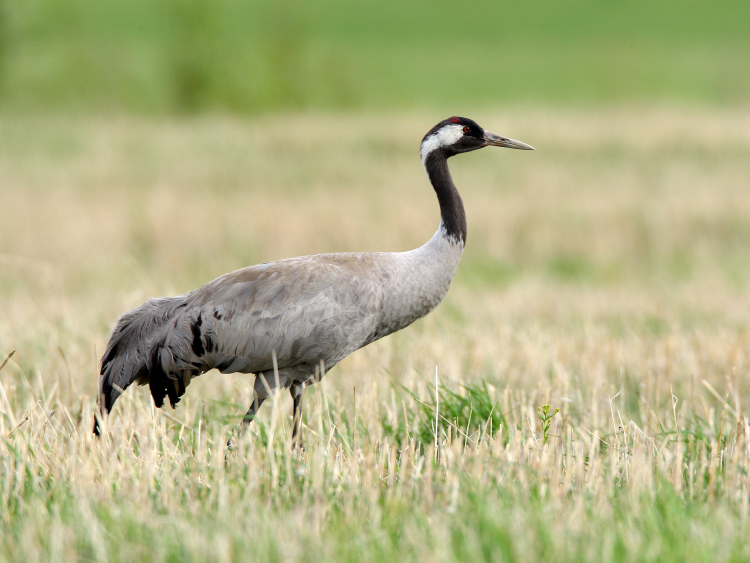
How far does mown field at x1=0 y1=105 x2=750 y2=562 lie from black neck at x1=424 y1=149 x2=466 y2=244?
0.90 m

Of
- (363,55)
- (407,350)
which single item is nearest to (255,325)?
(407,350)

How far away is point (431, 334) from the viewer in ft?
23.5

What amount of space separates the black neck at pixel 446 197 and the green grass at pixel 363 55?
61.9ft

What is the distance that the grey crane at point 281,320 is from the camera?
436cm

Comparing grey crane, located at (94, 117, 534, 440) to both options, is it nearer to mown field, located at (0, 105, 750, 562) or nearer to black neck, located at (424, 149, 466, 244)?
black neck, located at (424, 149, 466, 244)

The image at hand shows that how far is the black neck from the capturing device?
187 inches

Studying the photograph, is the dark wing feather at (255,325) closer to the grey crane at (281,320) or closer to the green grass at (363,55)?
the grey crane at (281,320)

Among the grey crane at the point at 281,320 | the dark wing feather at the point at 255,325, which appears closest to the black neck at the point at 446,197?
the grey crane at the point at 281,320

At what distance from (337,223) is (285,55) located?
20.3 metres

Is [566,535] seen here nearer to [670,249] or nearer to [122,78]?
[670,249]

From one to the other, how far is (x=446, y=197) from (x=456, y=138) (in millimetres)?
392

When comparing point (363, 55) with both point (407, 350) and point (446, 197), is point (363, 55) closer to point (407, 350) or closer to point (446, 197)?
point (407, 350)

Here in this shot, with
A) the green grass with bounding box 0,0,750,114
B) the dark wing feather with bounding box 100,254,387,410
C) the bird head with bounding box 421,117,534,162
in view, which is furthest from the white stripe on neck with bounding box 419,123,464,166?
the green grass with bounding box 0,0,750,114

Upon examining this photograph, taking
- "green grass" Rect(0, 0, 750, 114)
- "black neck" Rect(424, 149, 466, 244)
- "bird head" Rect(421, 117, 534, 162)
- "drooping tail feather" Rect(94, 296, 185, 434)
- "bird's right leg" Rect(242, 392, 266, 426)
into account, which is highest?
"green grass" Rect(0, 0, 750, 114)
